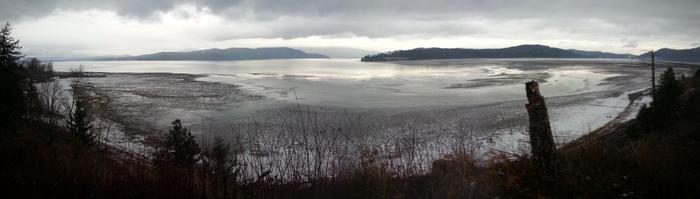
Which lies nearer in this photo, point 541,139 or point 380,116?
point 541,139

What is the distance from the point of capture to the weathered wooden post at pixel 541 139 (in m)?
5.80

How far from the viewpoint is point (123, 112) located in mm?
31250

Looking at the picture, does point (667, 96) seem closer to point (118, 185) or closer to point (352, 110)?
point (352, 110)

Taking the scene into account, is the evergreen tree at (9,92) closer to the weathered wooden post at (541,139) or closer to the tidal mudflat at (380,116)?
the tidal mudflat at (380,116)

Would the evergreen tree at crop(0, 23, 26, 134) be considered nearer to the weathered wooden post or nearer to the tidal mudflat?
the tidal mudflat

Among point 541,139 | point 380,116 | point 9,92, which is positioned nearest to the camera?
point 541,139

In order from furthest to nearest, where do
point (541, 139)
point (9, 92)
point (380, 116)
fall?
point (380, 116) < point (9, 92) < point (541, 139)

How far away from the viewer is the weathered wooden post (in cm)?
580

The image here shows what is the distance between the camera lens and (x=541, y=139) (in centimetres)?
586

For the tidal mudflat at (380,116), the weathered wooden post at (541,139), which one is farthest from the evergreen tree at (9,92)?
the weathered wooden post at (541,139)

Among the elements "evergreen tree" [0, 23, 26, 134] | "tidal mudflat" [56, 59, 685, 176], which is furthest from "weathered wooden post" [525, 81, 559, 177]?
"evergreen tree" [0, 23, 26, 134]

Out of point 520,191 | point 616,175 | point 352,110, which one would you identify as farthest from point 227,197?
point 352,110

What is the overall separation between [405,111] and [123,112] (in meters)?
22.7

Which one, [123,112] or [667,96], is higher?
[667,96]
